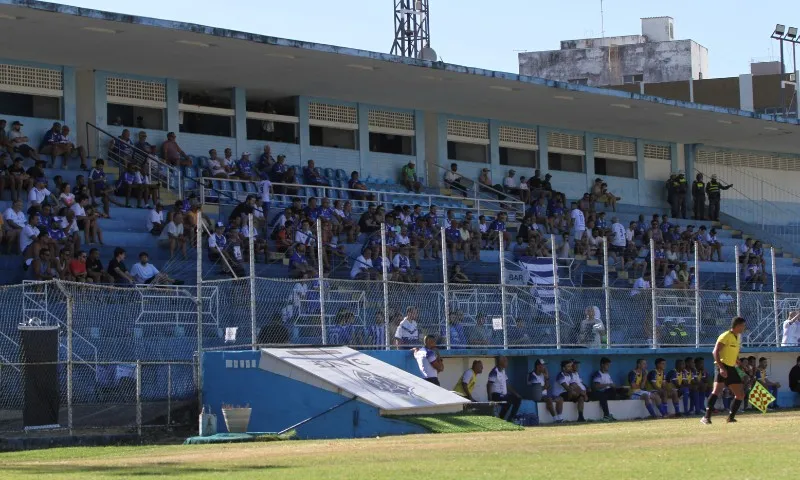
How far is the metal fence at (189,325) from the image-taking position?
21.0m

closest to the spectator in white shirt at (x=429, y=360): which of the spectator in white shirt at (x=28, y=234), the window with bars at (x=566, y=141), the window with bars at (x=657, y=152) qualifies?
the spectator in white shirt at (x=28, y=234)

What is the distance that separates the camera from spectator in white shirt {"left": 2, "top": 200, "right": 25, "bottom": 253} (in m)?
25.3

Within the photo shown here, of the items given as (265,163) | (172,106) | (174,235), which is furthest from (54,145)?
(265,163)

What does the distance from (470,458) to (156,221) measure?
1484cm

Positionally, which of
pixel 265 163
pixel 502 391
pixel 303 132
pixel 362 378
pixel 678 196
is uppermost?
pixel 303 132

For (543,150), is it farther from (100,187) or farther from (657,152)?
(100,187)

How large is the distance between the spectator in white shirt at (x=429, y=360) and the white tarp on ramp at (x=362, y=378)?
86 cm

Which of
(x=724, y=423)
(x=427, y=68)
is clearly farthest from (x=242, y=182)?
(x=724, y=423)

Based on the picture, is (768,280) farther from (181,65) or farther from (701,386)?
(181,65)

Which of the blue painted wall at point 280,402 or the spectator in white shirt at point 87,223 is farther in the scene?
the spectator in white shirt at point 87,223

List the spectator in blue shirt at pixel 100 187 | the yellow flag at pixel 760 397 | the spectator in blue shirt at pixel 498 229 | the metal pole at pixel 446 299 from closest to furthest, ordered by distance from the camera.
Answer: the metal pole at pixel 446 299
the yellow flag at pixel 760 397
the spectator in blue shirt at pixel 100 187
the spectator in blue shirt at pixel 498 229

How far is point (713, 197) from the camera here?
44375mm

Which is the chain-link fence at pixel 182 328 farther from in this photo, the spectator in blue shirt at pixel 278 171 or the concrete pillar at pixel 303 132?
the concrete pillar at pixel 303 132

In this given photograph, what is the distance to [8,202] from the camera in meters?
27.0
